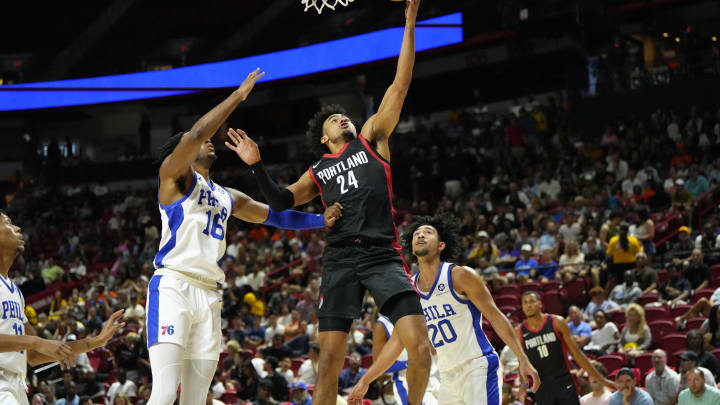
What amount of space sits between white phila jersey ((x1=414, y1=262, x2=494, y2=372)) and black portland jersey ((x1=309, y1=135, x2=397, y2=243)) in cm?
142

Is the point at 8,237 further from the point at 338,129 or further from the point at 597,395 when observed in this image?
the point at 597,395

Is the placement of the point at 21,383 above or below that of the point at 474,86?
below

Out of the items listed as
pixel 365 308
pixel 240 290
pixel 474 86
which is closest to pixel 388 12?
pixel 474 86

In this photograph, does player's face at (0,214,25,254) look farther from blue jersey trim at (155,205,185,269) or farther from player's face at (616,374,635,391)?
player's face at (616,374,635,391)

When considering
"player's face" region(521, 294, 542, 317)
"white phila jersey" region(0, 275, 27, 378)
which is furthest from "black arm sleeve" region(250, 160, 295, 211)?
"player's face" region(521, 294, 542, 317)

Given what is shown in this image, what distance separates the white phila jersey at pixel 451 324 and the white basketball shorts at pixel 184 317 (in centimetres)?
197

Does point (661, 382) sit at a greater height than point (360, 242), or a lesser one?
lesser

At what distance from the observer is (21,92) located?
1925cm

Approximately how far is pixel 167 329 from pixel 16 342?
785 mm

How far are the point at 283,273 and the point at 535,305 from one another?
9806 millimetres

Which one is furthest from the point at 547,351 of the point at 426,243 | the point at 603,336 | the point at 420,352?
the point at 420,352

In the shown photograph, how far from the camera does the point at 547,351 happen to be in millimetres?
8094

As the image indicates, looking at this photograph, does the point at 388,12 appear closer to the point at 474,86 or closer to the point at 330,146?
the point at 474,86

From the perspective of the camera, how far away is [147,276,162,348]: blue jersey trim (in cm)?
468
